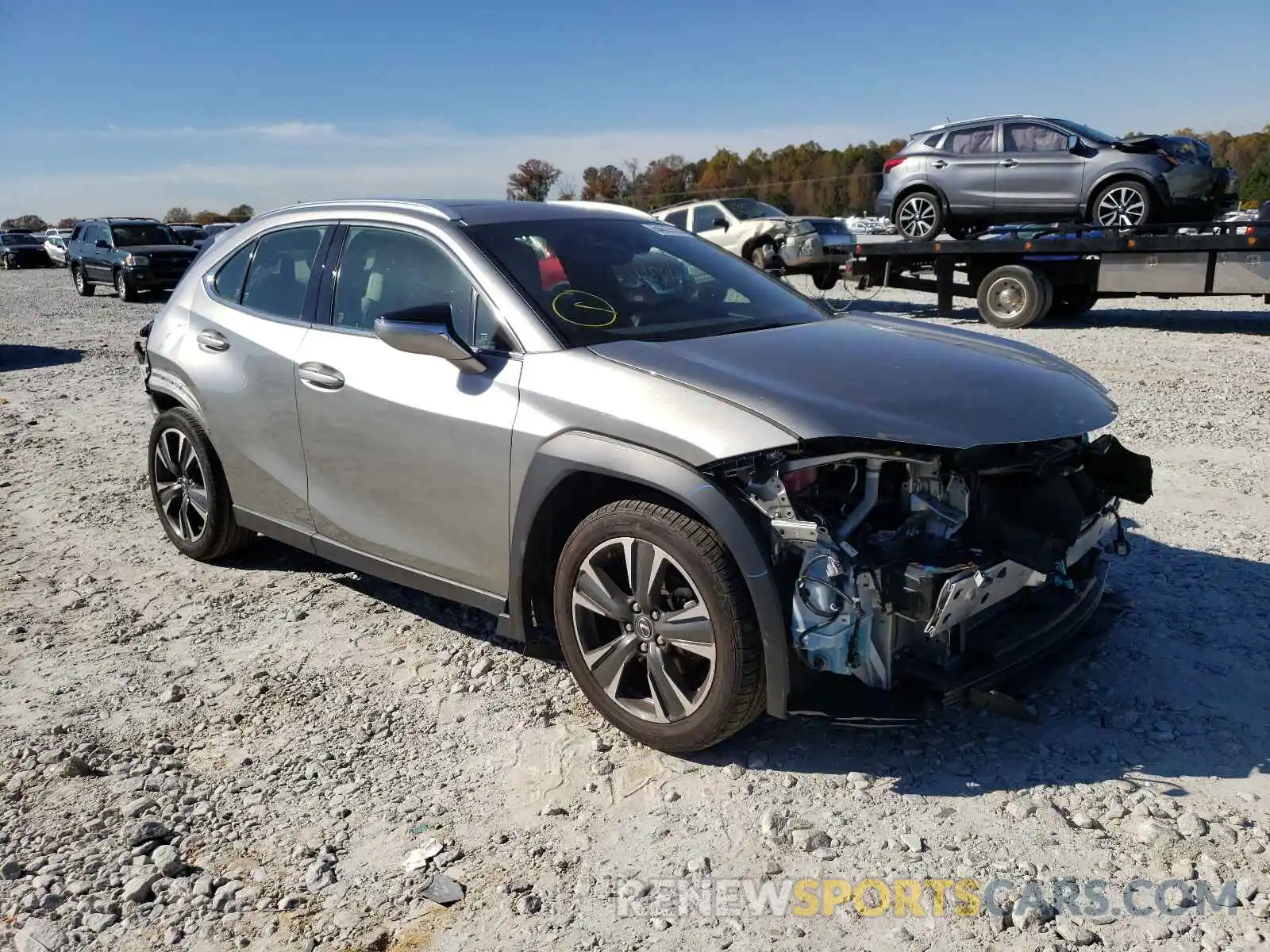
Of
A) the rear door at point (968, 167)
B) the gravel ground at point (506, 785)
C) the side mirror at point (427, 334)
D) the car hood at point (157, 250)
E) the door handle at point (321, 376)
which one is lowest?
the gravel ground at point (506, 785)

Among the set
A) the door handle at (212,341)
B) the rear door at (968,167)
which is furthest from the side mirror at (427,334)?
the rear door at (968,167)

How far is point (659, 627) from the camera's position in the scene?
3230 mm

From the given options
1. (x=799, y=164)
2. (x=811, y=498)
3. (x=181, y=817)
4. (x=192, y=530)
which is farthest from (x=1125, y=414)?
(x=799, y=164)

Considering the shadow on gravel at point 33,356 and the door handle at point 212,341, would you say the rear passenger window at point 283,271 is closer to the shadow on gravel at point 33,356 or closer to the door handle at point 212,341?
the door handle at point 212,341

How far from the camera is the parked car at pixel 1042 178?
42.3 feet

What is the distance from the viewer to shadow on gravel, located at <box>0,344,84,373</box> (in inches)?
513

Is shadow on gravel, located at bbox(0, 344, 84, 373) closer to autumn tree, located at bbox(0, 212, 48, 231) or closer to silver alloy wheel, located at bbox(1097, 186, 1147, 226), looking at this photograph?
silver alloy wheel, located at bbox(1097, 186, 1147, 226)

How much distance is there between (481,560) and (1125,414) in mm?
6171

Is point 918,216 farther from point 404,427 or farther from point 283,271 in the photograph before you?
point 404,427

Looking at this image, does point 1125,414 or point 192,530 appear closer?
point 192,530

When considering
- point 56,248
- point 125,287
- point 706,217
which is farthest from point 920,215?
point 56,248

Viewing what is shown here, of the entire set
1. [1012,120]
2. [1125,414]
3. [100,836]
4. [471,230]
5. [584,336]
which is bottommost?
[100,836]

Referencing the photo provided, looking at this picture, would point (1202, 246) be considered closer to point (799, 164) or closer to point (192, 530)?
point (192, 530)

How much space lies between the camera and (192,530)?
208 inches
